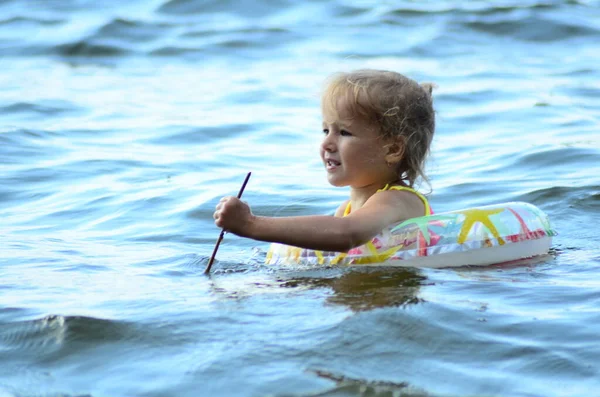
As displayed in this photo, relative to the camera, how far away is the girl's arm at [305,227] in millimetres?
4133

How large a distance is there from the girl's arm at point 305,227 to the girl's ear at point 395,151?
0.34 metres

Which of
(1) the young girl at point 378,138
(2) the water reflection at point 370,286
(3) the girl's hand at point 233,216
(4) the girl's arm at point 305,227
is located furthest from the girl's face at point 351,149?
(3) the girl's hand at point 233,216

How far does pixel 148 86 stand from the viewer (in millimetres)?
12367

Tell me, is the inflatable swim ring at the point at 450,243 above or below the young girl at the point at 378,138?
below

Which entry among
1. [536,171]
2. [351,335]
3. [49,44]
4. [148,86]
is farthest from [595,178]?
[49,44]

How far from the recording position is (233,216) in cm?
412

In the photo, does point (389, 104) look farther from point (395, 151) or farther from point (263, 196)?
point (263, 196)

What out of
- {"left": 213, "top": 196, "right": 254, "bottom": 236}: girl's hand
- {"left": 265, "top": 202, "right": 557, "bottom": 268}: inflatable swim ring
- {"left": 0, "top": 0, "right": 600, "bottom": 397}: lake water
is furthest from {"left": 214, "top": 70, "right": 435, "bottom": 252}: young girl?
{"left": 213, "top": 196, "right": 254, "bottom": 236}: girl's hand

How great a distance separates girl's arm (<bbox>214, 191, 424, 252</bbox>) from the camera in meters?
4.13

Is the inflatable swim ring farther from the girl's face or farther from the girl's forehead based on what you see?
the girl's forehead

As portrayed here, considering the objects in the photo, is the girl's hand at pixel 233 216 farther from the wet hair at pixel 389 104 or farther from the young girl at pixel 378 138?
the wet hair at pixel 389 104

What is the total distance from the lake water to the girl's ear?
57 cm

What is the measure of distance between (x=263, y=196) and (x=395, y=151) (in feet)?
7.63

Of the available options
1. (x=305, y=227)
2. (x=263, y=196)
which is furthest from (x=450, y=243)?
(x=263, y=196)
